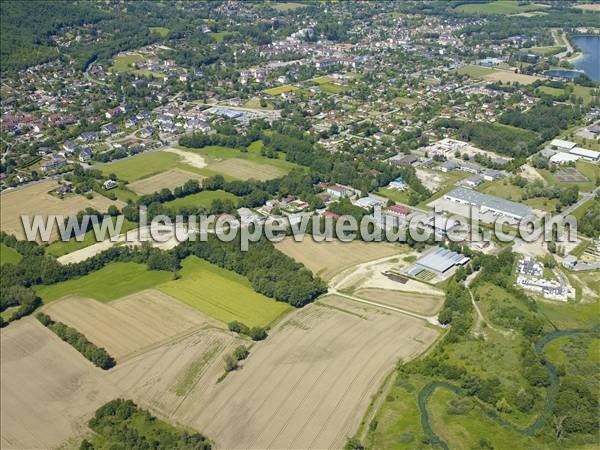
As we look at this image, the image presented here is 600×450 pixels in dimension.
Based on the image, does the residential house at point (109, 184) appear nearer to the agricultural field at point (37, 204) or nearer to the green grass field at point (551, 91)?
the agricultural field at point (37, 204)

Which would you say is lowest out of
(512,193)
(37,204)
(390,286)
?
(512,193)

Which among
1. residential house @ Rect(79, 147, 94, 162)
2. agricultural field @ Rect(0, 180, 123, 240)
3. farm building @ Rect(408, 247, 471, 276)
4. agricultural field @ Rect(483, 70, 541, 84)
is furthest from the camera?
agricultural field @ Rect(483, 70, 541, 84)

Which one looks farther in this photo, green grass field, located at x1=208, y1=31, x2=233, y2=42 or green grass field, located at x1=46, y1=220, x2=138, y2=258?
green grass field, located at x1=208, y1=31, x2=233, y2=42

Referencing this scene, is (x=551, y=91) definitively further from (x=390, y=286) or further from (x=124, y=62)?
(x=124, y=62)

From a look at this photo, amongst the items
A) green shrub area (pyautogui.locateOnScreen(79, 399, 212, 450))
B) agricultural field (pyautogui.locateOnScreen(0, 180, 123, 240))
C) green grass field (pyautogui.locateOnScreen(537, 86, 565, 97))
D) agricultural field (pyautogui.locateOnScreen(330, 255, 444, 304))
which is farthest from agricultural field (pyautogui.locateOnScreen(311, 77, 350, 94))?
green shrub area (pyautogui.locateOnScreen(79, 399, 212, 450))

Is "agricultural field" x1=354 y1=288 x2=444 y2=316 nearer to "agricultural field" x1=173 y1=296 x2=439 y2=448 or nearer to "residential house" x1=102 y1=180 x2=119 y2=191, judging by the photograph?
"agricultural field" x1=173 y1=296 x2=439 y2=448

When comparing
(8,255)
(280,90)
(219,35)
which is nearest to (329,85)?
(280,90)
